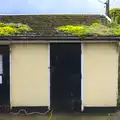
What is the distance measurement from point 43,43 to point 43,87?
1464mm

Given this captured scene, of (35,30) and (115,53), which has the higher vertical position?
(35,30)

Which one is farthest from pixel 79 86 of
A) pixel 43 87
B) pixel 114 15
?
pixel 114 15

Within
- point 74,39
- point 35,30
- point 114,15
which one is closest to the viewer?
point 74,39

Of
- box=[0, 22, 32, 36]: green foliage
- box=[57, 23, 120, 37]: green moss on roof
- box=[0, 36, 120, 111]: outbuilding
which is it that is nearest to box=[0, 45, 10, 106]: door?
box=[0, 36, 120, 111]: outbuilding

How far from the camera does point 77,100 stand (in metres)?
11.4

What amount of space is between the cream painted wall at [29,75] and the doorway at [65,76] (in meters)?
0.23

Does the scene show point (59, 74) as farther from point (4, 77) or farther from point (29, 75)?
point (4, 77)

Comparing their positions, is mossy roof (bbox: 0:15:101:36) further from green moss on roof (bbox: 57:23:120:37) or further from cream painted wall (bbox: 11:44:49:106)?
cream painted wall (bbox: 11:44:49:106)

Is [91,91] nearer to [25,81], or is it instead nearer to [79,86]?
[79,86]

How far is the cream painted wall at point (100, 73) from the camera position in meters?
11.3

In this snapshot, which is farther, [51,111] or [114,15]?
[114,15]

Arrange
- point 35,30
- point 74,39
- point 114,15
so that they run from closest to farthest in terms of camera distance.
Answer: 1. point 74,39
2. point 35,30
3. point 114,15

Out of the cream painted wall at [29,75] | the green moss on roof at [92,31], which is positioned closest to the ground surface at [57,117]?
the cream painted wall at [29,75]

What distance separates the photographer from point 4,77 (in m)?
11.4
